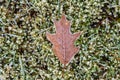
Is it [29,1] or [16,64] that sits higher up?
[29,1]

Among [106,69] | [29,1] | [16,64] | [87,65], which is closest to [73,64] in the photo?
[87,65]

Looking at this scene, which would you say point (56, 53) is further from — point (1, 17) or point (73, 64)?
point (1, 17)

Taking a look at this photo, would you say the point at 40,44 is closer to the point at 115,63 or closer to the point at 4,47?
the point at 4,47

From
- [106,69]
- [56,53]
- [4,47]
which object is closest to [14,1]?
[4,47]

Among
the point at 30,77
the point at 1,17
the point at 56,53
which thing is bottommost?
the point at 30,77

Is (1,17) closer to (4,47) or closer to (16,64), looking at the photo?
(4,47)

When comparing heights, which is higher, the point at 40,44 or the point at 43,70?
the point at 40,44
